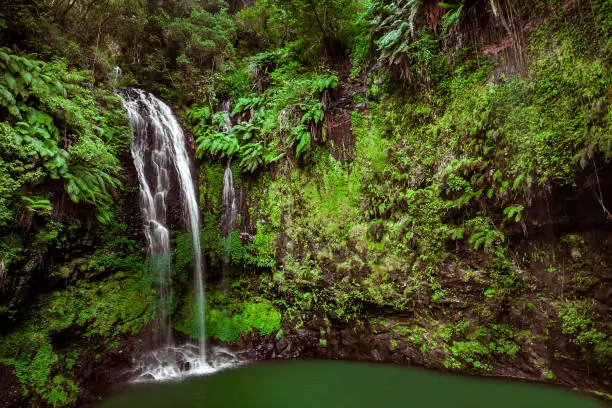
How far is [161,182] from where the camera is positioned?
8312 mm

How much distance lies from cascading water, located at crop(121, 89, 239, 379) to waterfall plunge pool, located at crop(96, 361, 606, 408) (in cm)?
90

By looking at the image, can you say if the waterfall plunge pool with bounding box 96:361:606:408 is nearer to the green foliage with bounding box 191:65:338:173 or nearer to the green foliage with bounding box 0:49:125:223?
the green foliage with bounding box 0:49:125:223

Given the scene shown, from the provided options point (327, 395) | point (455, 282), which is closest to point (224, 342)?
point (327, 395)

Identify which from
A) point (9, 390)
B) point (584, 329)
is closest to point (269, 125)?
point (9, 390)

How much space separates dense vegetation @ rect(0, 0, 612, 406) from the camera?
4828 millimetres

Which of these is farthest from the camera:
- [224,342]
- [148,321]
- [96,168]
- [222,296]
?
[222,296]

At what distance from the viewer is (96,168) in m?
6.46

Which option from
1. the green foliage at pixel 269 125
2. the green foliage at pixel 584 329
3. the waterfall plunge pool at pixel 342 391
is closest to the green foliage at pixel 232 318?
the waterfall plunge pool at pixel 342 391

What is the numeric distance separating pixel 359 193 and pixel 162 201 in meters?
5.33

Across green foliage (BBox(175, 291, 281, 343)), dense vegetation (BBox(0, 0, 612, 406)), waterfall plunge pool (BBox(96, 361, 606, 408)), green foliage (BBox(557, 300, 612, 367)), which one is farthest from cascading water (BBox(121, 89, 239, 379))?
green foliage (BBox(557, 300, 612, 367))

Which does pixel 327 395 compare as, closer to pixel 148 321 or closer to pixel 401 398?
pixel 401 398

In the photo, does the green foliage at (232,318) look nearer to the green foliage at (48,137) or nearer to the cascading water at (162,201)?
the cascading water at (162,201)

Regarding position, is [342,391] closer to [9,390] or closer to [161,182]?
[9,390]

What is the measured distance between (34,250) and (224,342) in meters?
4.51
